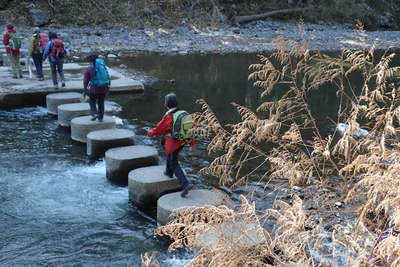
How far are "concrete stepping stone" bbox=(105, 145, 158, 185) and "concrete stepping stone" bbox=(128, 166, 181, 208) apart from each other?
2.47 feet

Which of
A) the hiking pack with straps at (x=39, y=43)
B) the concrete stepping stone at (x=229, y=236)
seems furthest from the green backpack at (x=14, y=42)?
the concrete stepping stone at (x=229, y=236)

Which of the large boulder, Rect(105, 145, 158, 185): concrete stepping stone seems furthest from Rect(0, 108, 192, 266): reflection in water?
the large boulder

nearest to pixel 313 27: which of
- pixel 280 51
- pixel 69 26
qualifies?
pixel 69 26

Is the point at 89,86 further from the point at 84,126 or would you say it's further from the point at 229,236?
the point at 229,236

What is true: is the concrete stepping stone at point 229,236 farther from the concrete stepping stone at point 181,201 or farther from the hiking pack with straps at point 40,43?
the hiking pack with straps at point 40,43

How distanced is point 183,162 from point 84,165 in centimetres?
223

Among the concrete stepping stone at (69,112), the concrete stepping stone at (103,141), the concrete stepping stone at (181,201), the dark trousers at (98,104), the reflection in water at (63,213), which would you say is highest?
the dark trousers at (98,104)

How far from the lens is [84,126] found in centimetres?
1145

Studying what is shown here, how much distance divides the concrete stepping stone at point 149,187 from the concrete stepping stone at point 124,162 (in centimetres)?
75

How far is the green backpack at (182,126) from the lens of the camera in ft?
24.0

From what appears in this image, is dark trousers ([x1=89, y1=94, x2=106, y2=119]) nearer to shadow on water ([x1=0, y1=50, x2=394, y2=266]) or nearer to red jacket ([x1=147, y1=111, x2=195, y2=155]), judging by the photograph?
shadow on water ([x1=0, y1=50, x2=394, y2=266])

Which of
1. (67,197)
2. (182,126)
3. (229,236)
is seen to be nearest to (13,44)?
(67,197)

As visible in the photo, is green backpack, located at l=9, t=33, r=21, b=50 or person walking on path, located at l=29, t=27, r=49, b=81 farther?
green backpack, located at l=9, t=33, r=21, b=50

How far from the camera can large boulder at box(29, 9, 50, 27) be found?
29000mm
